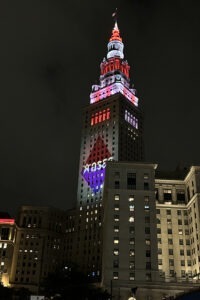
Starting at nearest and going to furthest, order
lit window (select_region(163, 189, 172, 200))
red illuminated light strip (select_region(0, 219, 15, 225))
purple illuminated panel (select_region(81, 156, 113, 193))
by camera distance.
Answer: lit window (select_region(163, 189, 172, 200)) → purple illuminated panel (select_region(81, 156, 113, 193)) → red illuminated light strip (select_region(0, 219, 15, 225))

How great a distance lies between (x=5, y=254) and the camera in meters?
178

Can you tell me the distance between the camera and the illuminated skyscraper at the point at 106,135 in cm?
17388

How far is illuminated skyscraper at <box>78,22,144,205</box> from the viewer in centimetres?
17388

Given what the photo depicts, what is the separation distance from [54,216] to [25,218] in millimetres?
14439

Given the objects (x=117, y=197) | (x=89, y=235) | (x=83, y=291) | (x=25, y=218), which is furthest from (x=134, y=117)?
(x=83, y=291)

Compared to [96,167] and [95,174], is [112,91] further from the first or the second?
[95,174]

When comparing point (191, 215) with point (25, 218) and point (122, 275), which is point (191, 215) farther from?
point (25, 218)

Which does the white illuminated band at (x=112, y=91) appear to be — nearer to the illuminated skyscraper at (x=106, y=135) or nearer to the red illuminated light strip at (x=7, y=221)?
the illuminated skyscraper at (x=106, y=135)

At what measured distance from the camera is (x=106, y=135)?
180 meters

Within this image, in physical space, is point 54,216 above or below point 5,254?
above

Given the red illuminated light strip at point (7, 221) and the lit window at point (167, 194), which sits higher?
the red illuminated light strip at point (7, 221)

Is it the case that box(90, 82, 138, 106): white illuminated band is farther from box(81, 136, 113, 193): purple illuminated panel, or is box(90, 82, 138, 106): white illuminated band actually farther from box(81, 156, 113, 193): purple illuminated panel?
box(81, 156, 113, 193): purple illuminated panel

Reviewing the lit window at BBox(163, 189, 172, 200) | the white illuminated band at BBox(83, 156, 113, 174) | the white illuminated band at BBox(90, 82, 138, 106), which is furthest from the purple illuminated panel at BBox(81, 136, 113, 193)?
the lit window at BBox(163, 189, 172, 200)

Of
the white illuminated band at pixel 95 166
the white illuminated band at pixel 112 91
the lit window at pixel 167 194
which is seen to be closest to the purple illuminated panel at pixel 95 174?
the white illuminated band at pixel 95 166
